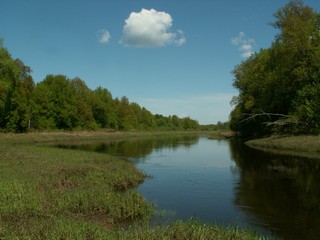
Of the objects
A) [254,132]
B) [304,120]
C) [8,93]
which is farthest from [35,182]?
[254,132]

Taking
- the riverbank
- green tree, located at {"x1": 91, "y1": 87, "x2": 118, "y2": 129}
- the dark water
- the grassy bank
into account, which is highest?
green tree, located at {"x1": 91, "y1": 87, "x2": 118, "y2": 129}

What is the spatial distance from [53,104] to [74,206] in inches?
3462

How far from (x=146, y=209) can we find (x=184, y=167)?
19.0 m

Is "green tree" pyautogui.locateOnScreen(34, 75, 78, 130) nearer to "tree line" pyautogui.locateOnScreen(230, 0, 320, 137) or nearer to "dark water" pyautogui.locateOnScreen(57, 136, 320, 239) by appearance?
"tree line" pyautogui.locateOnScreen(230, 0, 320, 137)

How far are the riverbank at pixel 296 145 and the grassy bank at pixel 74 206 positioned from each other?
86.6 feet

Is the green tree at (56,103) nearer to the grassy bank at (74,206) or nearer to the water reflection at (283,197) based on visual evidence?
the grassy bank at (74,206)

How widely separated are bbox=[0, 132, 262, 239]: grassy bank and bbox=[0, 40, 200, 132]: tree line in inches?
1509

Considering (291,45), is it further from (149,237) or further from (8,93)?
(8,93)

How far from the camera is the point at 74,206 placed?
1577 cm

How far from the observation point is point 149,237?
11.3 m

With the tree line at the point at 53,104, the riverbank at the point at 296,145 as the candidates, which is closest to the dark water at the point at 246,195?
the riverbank at the point at 296,145

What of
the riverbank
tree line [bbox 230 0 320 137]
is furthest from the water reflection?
tree line [bbox 230 0 320 137]

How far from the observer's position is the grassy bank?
1156 cm

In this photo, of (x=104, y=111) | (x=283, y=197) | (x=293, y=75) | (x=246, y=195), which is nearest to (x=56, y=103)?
(x=104, y=111)
